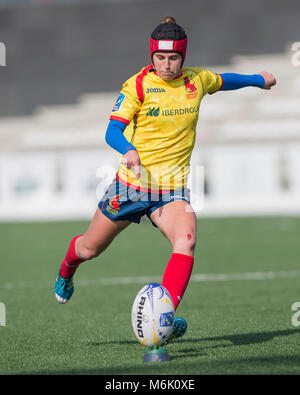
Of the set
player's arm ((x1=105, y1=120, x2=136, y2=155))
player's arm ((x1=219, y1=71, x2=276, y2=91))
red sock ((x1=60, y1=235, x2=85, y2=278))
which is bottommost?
red sock ((x1=60, y1=235, x2=85, y2=278))

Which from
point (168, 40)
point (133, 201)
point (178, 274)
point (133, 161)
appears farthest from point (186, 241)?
point (168, 40)

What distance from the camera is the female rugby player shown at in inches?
201

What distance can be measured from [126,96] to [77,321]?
2291 millimetres

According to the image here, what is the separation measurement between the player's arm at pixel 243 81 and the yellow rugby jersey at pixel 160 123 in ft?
1.07

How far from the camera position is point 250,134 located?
906 inches

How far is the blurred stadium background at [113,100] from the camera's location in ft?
67.6

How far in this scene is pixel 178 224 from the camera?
514 cm

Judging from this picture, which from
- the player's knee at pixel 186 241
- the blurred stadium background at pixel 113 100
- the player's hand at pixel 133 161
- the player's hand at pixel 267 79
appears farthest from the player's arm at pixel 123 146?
the blurred stadium background at pixel 113 100

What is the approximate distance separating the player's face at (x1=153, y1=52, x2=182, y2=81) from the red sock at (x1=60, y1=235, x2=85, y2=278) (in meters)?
1.50

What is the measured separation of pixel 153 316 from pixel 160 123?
133cm

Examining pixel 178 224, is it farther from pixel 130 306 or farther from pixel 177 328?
pixel 130 306

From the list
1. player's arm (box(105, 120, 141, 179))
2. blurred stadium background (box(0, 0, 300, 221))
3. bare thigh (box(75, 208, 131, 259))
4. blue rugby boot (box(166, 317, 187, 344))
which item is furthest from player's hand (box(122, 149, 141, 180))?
blurred stadium background (box(0, 0, 300, 221))

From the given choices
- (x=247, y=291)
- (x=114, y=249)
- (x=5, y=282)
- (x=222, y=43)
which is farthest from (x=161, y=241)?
(x=222, y=43)

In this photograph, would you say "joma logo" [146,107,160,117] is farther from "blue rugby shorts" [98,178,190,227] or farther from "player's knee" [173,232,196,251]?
"player's knee" [173,232,196,251]
